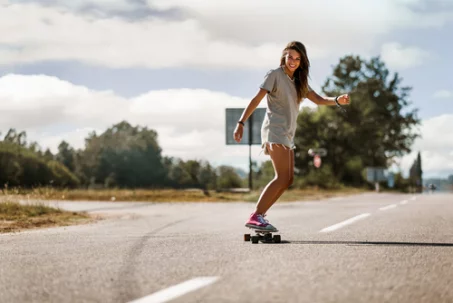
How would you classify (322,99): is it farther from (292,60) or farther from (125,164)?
(125,164)

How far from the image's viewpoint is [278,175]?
7145 millimetres

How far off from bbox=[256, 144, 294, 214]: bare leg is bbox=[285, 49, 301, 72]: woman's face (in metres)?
0.85

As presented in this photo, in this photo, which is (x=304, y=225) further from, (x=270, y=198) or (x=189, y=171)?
Result: (x=189, y=171)

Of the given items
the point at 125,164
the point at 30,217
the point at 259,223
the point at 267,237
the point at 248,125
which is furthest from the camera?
the point at 125,164

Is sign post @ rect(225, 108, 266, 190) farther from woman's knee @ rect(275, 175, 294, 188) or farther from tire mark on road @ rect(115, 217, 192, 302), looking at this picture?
tire mark on road @ rect(115, 217, 192, 302)

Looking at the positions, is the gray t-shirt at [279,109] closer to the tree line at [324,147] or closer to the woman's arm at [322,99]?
the woman's arm at [322,99]

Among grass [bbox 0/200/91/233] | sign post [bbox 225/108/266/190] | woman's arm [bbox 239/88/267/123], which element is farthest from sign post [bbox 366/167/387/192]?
woman's arm [bbox 239/88/267/123]

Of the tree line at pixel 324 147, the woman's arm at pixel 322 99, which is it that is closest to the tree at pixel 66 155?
the tree line at pixel 324 147

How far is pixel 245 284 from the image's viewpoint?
13.5 feet

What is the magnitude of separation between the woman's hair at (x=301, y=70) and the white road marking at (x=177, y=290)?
3.40 meters

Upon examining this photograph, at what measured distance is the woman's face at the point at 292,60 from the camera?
7.19 metres

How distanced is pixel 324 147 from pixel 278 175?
68.2m

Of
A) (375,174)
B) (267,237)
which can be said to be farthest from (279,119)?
(375,174)

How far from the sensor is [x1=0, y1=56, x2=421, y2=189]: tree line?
240 ft
